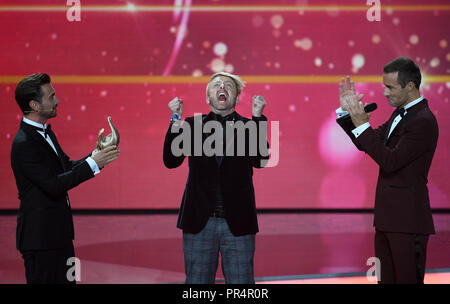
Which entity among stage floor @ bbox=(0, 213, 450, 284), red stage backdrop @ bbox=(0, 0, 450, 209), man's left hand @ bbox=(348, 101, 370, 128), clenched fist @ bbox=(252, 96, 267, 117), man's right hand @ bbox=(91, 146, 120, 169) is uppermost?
red stage backdrop @ bbox=(0, 0, 450, 209)

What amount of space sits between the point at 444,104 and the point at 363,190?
1.53 meters

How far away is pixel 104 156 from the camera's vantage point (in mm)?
2148

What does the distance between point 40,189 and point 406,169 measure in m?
1.55

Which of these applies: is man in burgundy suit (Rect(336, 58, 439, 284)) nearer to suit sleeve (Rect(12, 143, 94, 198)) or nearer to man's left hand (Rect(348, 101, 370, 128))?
man's left hand (Rect(348, 101, 370, 128))

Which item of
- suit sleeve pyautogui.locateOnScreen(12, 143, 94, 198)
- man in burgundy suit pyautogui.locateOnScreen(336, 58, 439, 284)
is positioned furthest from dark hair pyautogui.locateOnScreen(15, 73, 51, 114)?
man in burgundy suit pyautogui.locateOnScreen(336, 58, 439, 284)

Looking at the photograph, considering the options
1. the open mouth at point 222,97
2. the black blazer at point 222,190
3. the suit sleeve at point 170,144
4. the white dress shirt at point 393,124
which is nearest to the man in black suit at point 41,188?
the suit sleeve at point 170,144

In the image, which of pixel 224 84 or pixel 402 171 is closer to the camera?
pixel 402 171

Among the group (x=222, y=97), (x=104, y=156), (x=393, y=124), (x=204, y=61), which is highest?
(x=204, y=61)

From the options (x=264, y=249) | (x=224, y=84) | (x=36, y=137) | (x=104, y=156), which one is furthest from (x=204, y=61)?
(x=36, y=137)

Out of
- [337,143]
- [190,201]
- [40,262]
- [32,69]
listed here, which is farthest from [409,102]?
[32,69]

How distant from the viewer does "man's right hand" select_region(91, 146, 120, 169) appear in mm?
2127

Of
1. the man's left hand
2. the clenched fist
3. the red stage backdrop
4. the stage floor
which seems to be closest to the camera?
the man's left hand

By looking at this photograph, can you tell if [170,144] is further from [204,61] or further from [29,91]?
[204,61]

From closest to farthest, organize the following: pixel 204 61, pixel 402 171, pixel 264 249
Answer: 1. pixel 402 171
2. pixel 264 249
3. pixel 204 61
